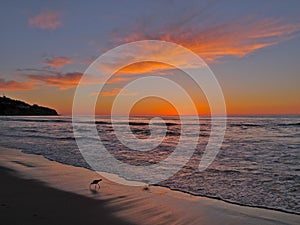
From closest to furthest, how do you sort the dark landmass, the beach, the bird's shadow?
the beach, the bird's shadow, the dark landmass

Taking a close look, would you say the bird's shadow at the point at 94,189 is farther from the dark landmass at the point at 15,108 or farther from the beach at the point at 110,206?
the dark landmass at the point at 15,108

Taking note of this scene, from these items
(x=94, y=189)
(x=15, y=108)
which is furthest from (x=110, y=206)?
(x=15, y=108)

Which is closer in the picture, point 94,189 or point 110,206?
point 110,206

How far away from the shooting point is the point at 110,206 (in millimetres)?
6270

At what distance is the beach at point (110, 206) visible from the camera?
5.39m

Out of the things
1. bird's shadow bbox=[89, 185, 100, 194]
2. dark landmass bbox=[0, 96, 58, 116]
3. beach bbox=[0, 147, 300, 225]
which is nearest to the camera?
beach bbox=[0, 147, 300, 225]

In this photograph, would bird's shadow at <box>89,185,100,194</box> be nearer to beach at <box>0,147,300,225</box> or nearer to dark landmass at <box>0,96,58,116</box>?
beach at <box>0,147,300,225</box>

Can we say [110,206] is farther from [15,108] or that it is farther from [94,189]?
[15,108]

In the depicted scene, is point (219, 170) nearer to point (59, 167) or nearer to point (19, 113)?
point (59, 167)

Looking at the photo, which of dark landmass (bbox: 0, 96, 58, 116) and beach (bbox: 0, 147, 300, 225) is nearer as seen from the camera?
beach (bbox: 0, 147, 300, 225)

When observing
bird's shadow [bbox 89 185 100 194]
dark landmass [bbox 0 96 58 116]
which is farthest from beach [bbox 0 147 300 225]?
dark landmass [bbox 0 96 58 116]

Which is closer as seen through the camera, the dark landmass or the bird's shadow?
the bird's shadow

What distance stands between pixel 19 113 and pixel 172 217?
17299 cm

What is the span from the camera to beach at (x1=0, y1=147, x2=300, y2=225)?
17.7ft
